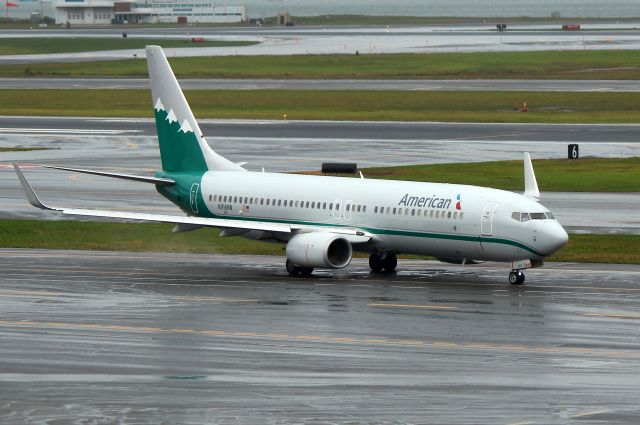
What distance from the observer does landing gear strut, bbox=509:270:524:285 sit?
4809cm

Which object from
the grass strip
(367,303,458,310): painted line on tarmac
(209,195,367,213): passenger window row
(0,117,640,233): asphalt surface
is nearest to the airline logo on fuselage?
(209,195,367,213): passenger window row

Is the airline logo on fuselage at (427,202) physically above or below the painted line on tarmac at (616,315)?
above

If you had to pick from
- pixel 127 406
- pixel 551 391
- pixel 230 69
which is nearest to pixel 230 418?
pixel 127 406

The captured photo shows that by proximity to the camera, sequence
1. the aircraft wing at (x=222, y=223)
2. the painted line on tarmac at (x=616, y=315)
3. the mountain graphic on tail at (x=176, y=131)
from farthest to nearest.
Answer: the mountain graphic on tail at (x=176, y=131) → the aircraft wing at (x=222, y=223) → the painted line on tarmac at (x=616, y=315)

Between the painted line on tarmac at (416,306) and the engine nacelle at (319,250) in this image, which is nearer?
the painted line on tarmac at (416,306)

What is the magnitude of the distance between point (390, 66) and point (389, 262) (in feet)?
387

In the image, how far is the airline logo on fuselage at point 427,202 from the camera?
4912 cm

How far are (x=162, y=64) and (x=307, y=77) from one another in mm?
97336

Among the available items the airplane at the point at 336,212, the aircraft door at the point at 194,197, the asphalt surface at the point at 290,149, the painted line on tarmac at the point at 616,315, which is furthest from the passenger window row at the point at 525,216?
the aircraft door at the point at 194,197

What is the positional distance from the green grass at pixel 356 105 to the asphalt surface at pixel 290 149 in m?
5.14

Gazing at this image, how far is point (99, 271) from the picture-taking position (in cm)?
5200

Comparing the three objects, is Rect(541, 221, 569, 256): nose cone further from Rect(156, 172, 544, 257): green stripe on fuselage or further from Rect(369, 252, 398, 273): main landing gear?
Rect(369, 252, 398, 273): main landing gear

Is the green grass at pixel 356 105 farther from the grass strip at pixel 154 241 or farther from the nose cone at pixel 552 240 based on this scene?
the nose cone at pixel 552 240

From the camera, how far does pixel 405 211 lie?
164 ft
